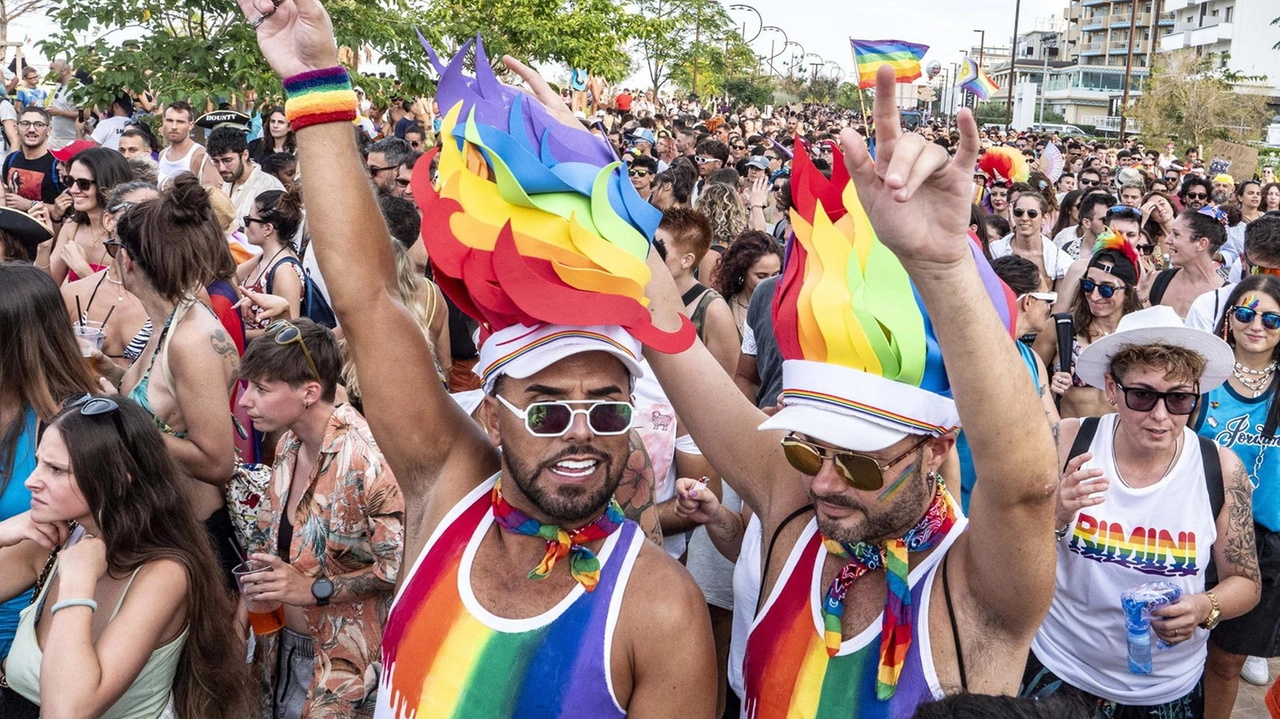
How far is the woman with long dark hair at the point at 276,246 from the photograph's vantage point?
5.96 m

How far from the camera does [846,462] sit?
2100 mm

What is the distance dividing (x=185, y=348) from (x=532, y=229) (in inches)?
94.7

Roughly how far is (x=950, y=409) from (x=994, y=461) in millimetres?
290

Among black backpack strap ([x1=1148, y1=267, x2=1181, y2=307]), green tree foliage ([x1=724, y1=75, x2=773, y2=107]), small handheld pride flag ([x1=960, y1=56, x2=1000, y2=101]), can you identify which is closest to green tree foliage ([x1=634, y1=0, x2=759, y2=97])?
green tree foliage ([x1=724, y1=75, x2=773, y2=107])

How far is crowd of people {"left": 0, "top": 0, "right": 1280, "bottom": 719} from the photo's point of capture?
2102 mm

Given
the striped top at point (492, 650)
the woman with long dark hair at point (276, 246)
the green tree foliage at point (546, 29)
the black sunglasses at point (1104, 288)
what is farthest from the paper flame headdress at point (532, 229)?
the green tree foliage at point (546, 29)

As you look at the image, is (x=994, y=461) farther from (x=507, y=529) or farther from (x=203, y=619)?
(x=203, y=619)

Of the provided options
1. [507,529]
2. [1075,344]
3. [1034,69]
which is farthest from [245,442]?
[1034,69]

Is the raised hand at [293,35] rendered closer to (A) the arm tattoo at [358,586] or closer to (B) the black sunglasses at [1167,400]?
(A) the arm tattoo at [358,586]

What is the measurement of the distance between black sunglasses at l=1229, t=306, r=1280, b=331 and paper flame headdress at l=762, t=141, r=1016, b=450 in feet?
10.4

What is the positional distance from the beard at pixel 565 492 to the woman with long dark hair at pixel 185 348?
226cm

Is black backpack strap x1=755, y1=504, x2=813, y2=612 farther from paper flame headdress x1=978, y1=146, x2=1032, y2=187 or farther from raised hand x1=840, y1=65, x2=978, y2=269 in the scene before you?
paper flame headdress x1=978, y1=146, x2=1032, y2=187

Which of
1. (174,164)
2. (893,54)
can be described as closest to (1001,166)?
(893,54)

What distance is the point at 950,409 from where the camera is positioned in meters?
2.14
